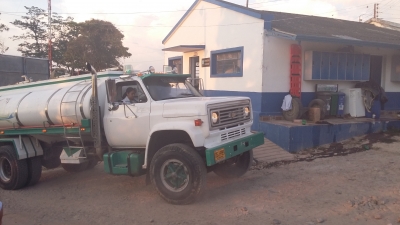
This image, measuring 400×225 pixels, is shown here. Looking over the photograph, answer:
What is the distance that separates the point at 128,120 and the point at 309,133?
20.0 ft

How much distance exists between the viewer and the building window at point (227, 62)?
12875mm

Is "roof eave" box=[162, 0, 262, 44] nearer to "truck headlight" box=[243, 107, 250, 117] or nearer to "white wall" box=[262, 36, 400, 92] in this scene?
"white wall" box=[262, 36, 400, 92]

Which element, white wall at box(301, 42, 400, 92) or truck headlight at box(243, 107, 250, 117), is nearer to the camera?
truck headlight at box(243, 107, 250, 117)

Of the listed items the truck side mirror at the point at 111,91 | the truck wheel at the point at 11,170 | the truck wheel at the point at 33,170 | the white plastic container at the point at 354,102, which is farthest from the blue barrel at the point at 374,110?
the truck wheel at the point at 11,170

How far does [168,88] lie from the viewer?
7148 mm

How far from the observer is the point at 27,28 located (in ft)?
104

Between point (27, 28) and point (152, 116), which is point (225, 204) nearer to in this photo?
point (152, 116)

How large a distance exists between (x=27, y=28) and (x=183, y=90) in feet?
94.2

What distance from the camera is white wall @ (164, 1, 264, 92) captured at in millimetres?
12078

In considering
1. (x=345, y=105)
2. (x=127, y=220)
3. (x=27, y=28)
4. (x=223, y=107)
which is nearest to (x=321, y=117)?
(x=345, y=105)

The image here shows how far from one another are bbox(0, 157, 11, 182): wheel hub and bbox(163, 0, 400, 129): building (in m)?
7.01

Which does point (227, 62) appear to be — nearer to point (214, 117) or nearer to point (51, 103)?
point (51, 103)

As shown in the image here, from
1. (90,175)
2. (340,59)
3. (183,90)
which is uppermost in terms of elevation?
(340,59)

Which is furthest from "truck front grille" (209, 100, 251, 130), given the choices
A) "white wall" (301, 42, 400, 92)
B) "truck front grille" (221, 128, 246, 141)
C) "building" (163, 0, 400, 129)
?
"white wall" (301, 42, 400, 92)
